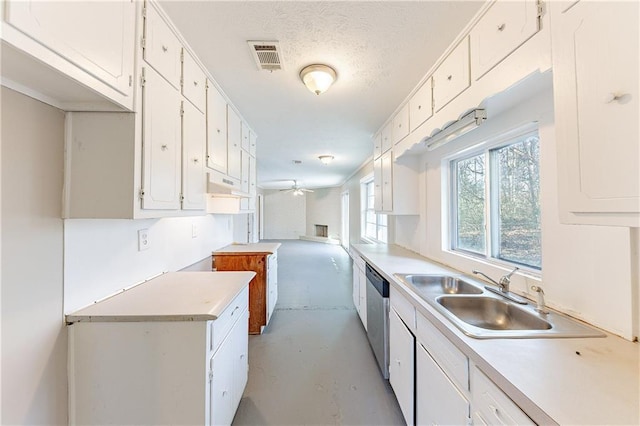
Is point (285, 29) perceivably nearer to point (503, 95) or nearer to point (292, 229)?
point (503, 95)

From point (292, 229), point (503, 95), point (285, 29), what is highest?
point (285, 29)

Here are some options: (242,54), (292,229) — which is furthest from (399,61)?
(292,229)

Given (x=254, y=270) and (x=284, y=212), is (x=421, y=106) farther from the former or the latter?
(x=284, y=212)

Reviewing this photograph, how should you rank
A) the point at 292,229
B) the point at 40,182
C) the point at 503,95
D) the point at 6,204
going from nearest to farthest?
the point at 6,204
the point at 40,182
the point at 503,95
the point at 292,229

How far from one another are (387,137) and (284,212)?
28.8 ft

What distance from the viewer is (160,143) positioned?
1438 mm

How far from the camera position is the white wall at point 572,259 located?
1.02m

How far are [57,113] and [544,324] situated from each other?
247cm

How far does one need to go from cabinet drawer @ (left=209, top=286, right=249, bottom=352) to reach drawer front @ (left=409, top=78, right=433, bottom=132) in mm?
1967

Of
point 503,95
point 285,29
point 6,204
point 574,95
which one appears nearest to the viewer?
point 574,95

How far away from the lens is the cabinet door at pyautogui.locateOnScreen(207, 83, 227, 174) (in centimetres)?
210

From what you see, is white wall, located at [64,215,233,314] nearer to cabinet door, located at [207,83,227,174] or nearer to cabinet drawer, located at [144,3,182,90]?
cabinet door, located at [207,83,227,174]

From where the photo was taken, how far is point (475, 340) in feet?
3.26

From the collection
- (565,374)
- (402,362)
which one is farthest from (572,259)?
(402,362)
